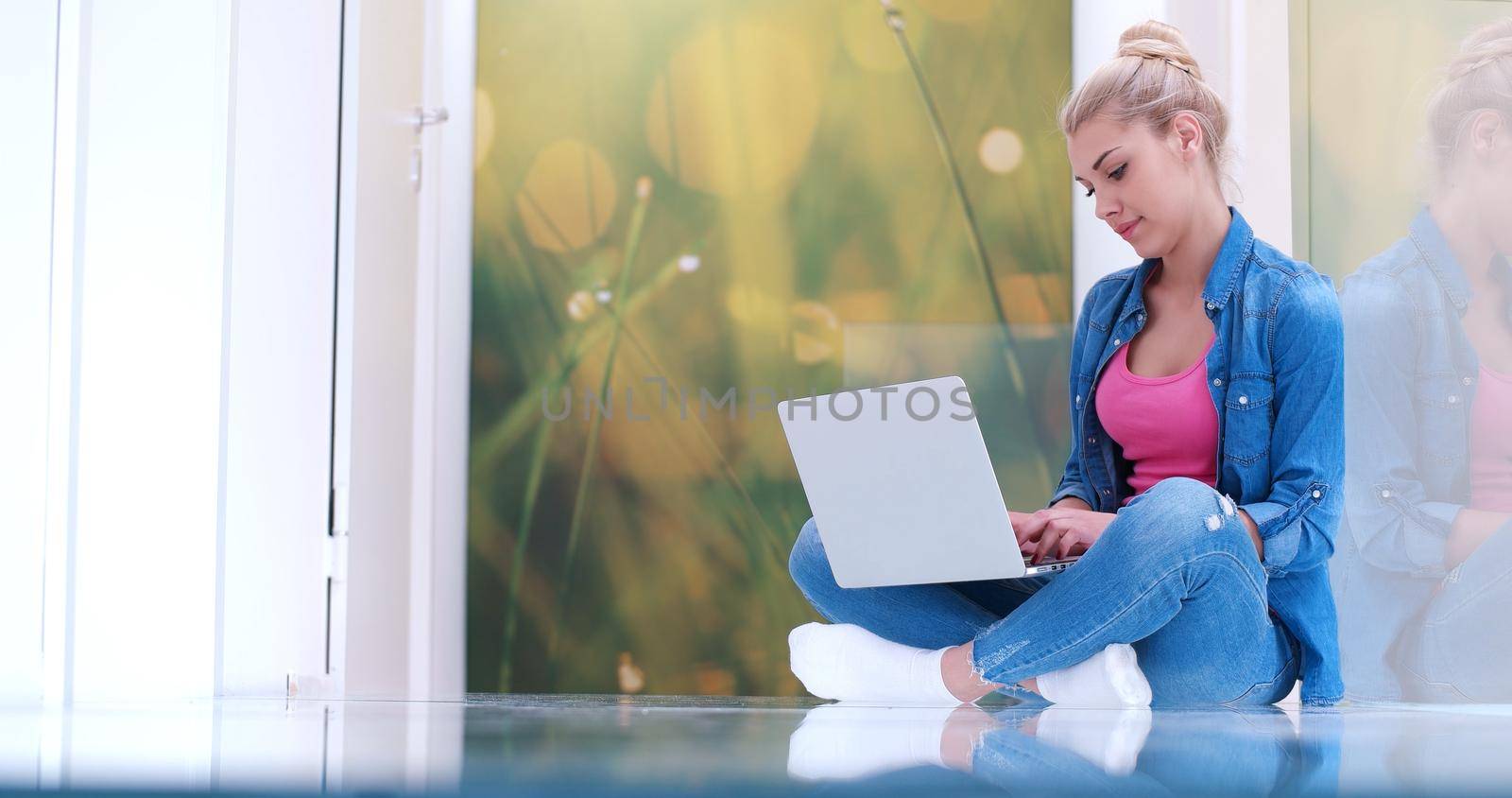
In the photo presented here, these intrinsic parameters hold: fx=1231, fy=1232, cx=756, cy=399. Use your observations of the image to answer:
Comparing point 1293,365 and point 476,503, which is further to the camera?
point 476,503

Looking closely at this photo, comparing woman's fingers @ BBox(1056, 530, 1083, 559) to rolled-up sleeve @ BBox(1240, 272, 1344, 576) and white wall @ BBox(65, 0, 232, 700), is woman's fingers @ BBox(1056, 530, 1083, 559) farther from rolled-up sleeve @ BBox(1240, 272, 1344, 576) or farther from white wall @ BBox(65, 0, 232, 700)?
white wall @ BBox(65, 0, 232, 700)

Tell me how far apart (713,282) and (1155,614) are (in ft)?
5.62

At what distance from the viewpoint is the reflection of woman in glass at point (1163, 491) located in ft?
4.01

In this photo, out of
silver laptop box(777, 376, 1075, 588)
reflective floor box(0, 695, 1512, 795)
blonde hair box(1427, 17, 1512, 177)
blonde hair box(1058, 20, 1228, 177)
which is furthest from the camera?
blonde hair box(1427, 17, 1512, 177)

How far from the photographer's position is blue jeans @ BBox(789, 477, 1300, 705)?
119cm

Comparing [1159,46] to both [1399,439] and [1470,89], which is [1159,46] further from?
[1399,439]

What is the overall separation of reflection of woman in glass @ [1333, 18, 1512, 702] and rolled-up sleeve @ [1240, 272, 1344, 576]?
37cm

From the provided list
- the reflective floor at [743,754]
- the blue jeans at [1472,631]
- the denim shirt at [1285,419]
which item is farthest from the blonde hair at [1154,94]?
the reflective floor at [743,754]

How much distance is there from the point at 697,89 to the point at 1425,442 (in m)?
1.72

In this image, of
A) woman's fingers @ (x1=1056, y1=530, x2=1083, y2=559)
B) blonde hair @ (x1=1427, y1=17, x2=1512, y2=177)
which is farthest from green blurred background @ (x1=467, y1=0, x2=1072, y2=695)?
woman's fingers @ (x1=1056, y1=530, x2=1083, y2=559)

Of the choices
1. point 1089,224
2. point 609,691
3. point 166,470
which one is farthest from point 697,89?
point 166,470

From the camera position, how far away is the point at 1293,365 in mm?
1362

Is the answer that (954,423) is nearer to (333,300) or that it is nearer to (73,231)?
(73,231)

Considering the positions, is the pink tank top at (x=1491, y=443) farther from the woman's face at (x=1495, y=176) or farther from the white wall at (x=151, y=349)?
the white wall at (x=151, y=349)
